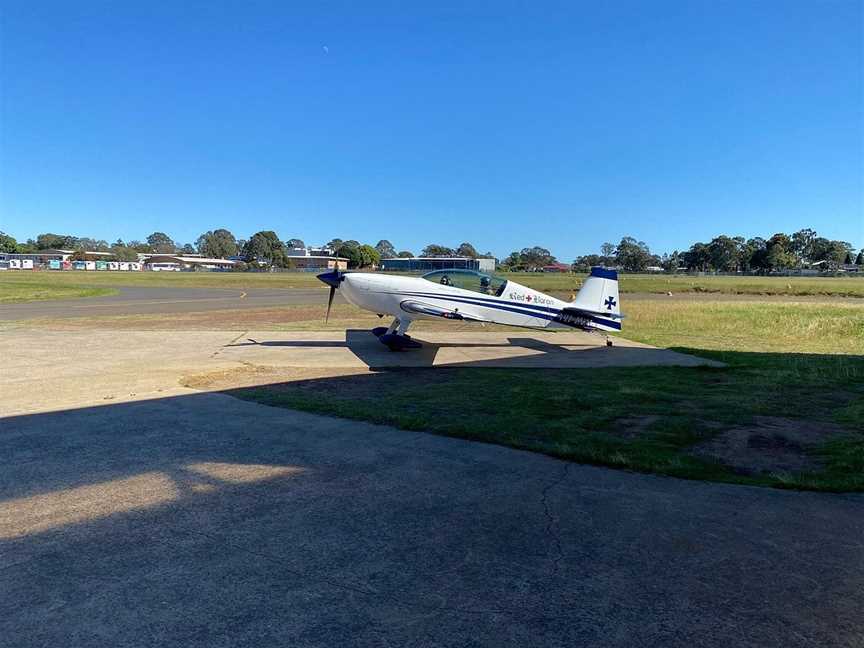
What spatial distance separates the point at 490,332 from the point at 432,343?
3236mm

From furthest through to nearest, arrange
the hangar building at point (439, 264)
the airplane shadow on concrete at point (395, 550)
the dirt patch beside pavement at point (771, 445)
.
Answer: the hangar building at point (439, 264)
the dirt patch beside pavement at point (771, 445)
the airplane shadow on concrete at point (395, 550)

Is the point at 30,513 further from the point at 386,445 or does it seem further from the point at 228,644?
the point at 386,445

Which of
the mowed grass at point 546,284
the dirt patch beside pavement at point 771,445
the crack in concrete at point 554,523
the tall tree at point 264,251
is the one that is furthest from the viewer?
the tall tree at point 264,251

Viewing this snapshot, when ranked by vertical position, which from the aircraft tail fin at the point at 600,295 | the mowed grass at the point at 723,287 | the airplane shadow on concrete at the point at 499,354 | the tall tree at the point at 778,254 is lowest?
the airplane shadow on concrete at the point at 499,354

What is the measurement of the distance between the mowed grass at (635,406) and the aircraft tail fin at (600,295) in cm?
274

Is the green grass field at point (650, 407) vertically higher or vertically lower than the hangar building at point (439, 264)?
lower

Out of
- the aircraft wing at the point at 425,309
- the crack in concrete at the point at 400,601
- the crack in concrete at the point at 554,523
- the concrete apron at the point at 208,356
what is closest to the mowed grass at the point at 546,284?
the concrete apron at the point at 208,356

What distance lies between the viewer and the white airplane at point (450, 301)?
532 inches

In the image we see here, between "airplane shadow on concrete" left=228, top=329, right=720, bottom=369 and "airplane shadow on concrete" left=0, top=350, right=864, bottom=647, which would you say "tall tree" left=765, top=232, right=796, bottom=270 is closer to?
"airplane shadow on concrete" left=228, top=329, right=720, bottom=369

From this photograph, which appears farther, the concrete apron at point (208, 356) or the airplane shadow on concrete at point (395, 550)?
the concrete apron at point (208, 356)

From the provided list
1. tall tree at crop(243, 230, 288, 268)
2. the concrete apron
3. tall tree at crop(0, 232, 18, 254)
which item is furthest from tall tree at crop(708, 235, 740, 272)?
tall tree at crop(0, 232, 18, 254)

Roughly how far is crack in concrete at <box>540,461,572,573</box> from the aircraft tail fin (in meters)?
10.3

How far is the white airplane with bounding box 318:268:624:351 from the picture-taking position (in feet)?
44.3

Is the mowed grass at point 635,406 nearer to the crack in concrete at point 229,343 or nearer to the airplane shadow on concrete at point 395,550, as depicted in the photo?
the airplane shadow on concrete at point 395,550
